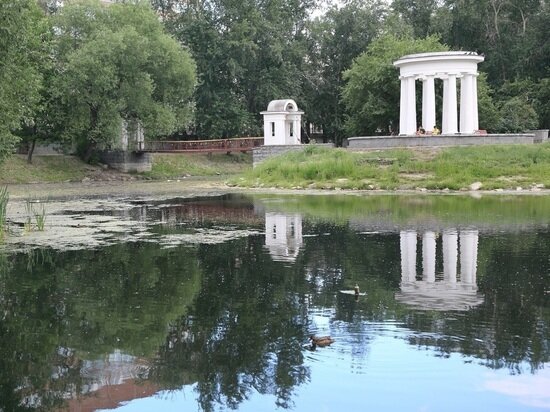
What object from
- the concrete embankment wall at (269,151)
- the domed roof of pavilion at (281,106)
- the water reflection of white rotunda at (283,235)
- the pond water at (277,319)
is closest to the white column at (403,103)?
the concrete embankment wall at (269,151)

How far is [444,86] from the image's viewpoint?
45406 mm

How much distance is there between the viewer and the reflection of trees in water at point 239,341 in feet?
23.4

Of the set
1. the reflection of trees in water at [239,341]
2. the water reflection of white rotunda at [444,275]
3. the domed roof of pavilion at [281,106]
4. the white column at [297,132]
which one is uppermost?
the domed roof of pavilion at [281,106]

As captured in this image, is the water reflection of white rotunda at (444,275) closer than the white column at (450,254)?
Yes

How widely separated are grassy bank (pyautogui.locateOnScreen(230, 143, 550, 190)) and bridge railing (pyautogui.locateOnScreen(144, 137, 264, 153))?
54.6ft

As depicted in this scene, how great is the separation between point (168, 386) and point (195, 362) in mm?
617

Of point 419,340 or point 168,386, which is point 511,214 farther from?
point 168,386

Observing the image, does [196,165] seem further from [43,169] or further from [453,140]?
[453,140]

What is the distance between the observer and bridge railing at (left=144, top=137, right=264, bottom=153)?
184 ft

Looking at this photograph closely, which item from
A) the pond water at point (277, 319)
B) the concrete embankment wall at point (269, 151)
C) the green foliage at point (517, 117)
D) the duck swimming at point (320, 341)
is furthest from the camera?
the green foliage at point (517, 117)

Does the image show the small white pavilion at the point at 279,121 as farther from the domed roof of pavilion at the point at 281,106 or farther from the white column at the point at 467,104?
the white column at the point at 467,104

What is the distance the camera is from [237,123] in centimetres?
6353

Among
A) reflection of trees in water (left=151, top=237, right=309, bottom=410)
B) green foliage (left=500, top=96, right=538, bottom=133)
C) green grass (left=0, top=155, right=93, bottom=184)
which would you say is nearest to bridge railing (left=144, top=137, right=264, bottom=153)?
green grass (left=0, top=155, right=93, bottom=184)

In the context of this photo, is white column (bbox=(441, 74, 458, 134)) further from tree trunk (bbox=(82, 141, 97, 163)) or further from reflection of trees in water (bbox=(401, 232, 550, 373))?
reflection of trees in water (bbox=(401, 232, 550, 373))
